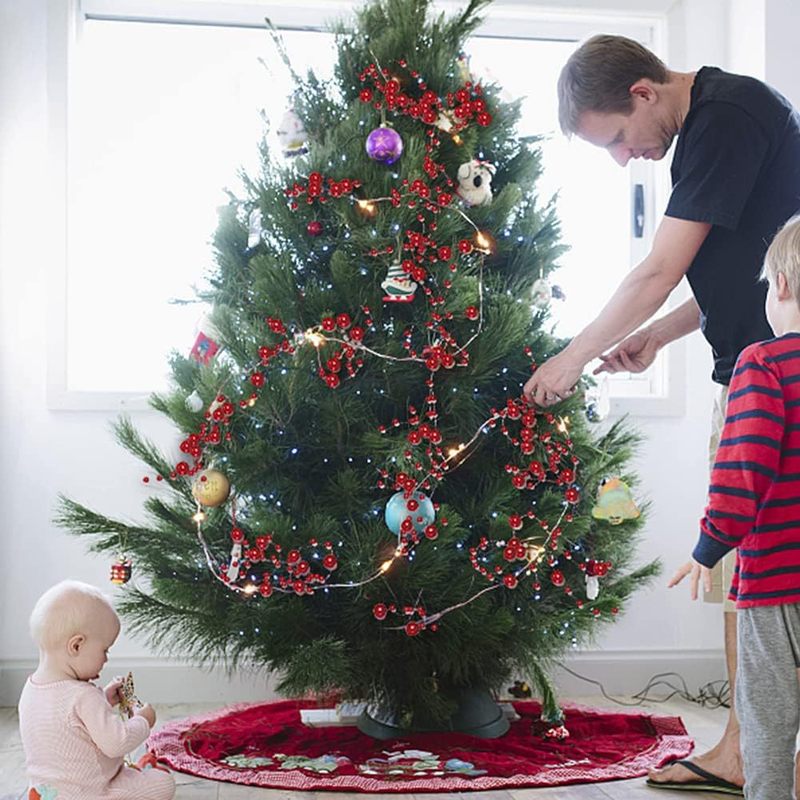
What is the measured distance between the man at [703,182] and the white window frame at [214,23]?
3.81 ft

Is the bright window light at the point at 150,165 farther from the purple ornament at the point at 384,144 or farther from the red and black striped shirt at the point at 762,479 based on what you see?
the red and black striped shirt at the point at 762,479

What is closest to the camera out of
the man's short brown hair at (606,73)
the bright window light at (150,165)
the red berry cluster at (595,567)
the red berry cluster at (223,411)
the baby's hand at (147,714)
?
the baby's hand at (147,714)

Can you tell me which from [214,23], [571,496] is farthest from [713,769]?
[214,23]

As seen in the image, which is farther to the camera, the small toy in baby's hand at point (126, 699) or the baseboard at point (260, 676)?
the baseboard at point (260, 676)

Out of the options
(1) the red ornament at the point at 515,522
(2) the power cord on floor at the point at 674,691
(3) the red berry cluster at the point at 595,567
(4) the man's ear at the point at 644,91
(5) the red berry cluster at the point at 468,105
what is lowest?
(2) the power cord on floor at the point at 674,691

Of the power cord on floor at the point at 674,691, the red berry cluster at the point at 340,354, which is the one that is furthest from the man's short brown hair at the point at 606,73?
the power cord on floor at the point at 674,691

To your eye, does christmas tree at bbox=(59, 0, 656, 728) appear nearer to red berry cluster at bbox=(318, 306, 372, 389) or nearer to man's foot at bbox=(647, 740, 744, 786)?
red berry cluster at bbox=(318, 306, 372, 389)

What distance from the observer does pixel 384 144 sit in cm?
234

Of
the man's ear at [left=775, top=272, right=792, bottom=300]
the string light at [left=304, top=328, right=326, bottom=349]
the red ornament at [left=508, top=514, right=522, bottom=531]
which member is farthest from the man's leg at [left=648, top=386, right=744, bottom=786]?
the string light at [left=304, top=328, right=326, bottom=349]

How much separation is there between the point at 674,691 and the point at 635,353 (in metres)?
1.28

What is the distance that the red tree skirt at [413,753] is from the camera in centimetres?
220

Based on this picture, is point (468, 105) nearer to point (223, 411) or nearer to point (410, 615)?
point (223, 411)

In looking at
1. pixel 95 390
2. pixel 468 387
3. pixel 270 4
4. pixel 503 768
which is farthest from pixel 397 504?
pixel 270 4

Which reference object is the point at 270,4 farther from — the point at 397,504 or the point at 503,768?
the point at 503,768
